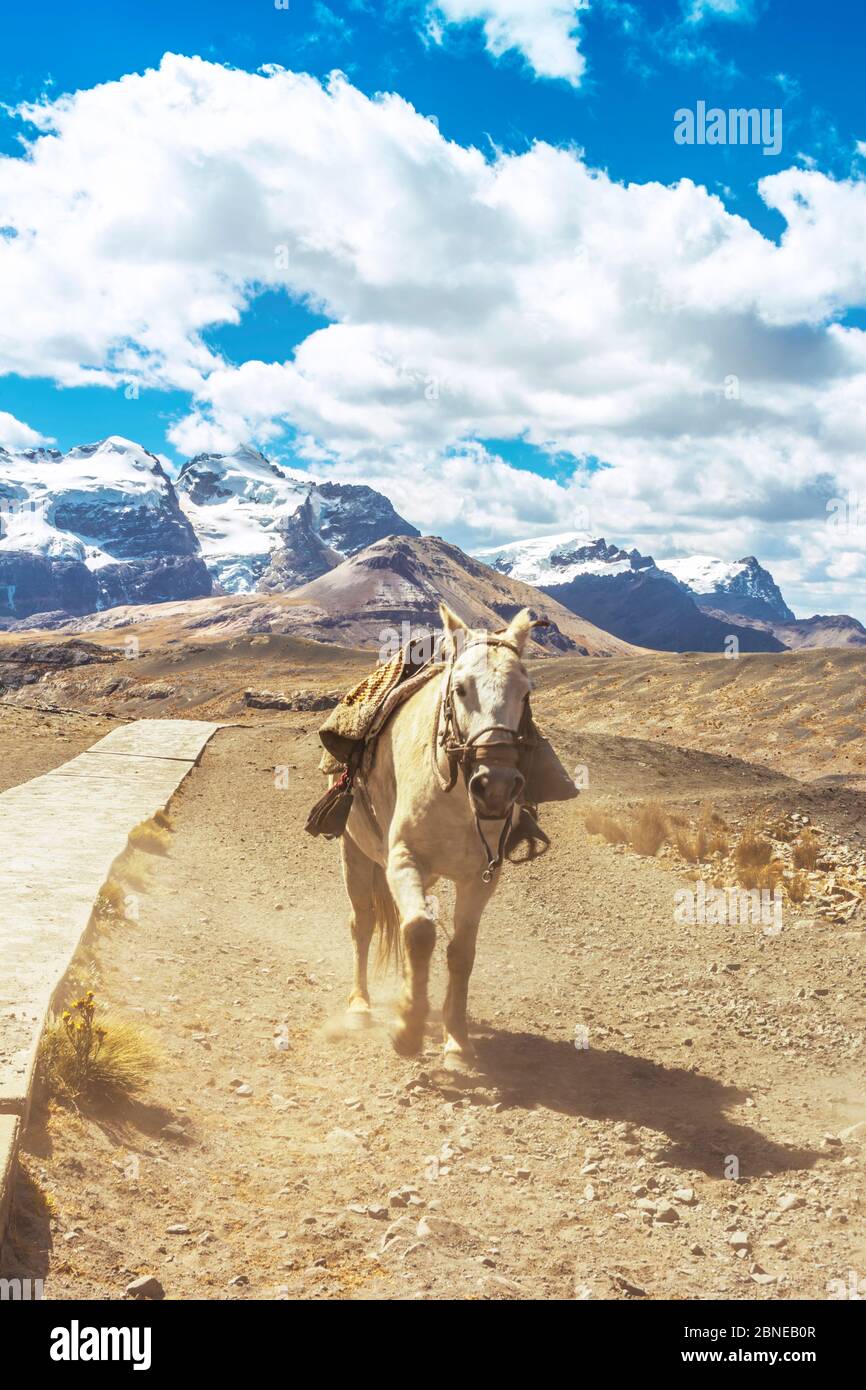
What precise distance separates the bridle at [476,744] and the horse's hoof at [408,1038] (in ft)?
3.63

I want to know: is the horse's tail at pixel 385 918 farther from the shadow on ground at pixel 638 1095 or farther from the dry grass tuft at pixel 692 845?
the dry grass tuft at pixel 692 845

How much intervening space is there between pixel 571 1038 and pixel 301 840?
8.45 m

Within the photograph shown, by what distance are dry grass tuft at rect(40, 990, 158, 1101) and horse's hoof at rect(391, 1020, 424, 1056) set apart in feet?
5.36

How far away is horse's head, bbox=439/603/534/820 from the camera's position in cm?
505

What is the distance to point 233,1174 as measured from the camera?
183 inches

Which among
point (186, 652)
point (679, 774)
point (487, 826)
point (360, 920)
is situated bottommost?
point (360, 920)

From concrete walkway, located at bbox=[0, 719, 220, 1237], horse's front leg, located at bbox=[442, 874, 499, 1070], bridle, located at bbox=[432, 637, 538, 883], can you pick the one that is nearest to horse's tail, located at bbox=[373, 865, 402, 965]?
horse's front leg, located at bbox=[442, 874, 499, 1070]

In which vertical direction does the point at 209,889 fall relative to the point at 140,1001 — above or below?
above

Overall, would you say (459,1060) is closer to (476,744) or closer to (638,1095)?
(638,1095)

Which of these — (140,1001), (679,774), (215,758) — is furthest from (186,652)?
(140,1001)

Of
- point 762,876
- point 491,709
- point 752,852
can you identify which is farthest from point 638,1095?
point 752,852

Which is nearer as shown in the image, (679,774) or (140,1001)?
(140,1001)

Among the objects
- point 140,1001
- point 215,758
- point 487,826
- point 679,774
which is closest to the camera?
point 487,826
